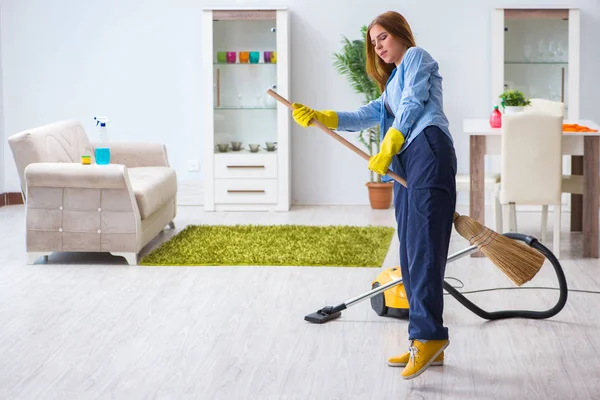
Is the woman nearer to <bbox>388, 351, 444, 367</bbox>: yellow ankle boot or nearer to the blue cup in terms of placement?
<bbox>388, 351, 444, 367</bbox>: yellow ankle boot

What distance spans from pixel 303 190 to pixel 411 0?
1766 mm

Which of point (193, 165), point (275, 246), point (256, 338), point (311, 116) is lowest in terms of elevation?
point (256, 338)

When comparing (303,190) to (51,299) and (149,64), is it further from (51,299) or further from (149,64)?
(51,299)

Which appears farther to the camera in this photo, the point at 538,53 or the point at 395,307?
the point at 538,53

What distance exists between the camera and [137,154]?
640 centimetres

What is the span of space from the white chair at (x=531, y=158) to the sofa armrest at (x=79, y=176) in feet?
6.98

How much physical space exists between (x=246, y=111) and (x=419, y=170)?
4.30 meters

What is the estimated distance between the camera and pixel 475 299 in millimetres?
4355

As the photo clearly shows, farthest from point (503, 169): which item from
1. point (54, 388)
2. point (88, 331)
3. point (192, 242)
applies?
point (54, 388)

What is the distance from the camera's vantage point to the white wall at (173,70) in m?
7.36

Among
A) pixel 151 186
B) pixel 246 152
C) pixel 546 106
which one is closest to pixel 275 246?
pixel 151 186

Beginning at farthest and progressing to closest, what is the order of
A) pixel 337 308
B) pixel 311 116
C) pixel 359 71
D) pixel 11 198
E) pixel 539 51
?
pixel 11 198 → pixel 359 71 → pixel 539 51 → pixel 337 308 → pixel 311 116

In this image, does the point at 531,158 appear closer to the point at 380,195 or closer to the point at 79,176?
the point at 380,195

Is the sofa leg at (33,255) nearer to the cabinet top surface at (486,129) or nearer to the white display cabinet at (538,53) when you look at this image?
the cabinet top surface at (486,129)
